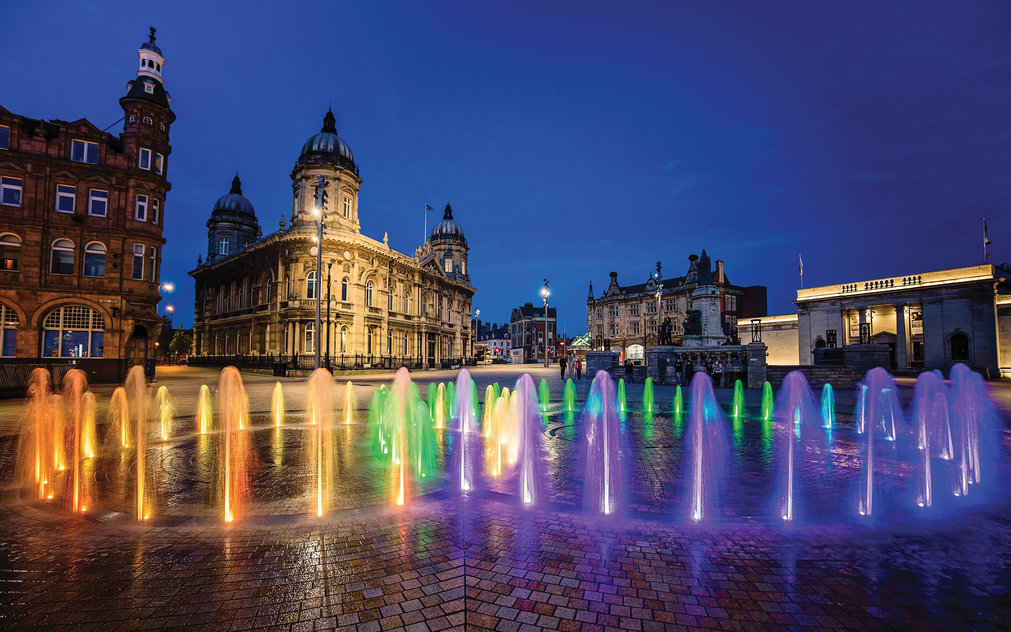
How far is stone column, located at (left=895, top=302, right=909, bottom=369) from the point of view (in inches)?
1716

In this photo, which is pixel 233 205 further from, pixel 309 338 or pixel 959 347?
pixel 959 347

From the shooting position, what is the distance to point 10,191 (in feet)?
84.8

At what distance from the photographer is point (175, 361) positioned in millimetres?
72750

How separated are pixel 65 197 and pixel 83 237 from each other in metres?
2.54

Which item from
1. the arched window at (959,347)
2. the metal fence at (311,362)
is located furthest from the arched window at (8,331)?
the arched window at (959,347)

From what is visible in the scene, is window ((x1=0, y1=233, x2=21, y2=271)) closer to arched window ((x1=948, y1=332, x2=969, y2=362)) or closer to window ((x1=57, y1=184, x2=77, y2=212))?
window ((x1=57, y1=184, x2=77, y2=212))

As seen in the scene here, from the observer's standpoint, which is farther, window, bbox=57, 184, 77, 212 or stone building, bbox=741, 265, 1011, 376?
stone building, bbox=741, 265, 1011, 376

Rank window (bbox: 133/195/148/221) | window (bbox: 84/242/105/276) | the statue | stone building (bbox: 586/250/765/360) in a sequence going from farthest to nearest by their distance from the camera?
1. stone building (bbox: 586/250/765/360)
2. the statue
3. window (bbox: 133/195/148/221)
4. window (bbox: 84/242/105/276)

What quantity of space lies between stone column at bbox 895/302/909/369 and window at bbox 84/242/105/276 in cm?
6574

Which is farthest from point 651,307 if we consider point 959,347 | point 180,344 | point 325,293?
point 180,344

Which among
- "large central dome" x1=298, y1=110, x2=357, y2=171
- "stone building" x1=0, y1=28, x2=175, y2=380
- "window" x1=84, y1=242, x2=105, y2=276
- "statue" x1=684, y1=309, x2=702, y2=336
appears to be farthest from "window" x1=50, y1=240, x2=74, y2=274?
"statue" x1=684, y1=309, x2=702, y2=336

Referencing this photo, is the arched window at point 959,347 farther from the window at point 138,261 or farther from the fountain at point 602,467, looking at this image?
the window at point 138,261

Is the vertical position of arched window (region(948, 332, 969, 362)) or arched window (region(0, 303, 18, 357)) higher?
arched window (region(0, 303, 18, 357))

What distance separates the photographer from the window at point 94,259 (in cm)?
2755
